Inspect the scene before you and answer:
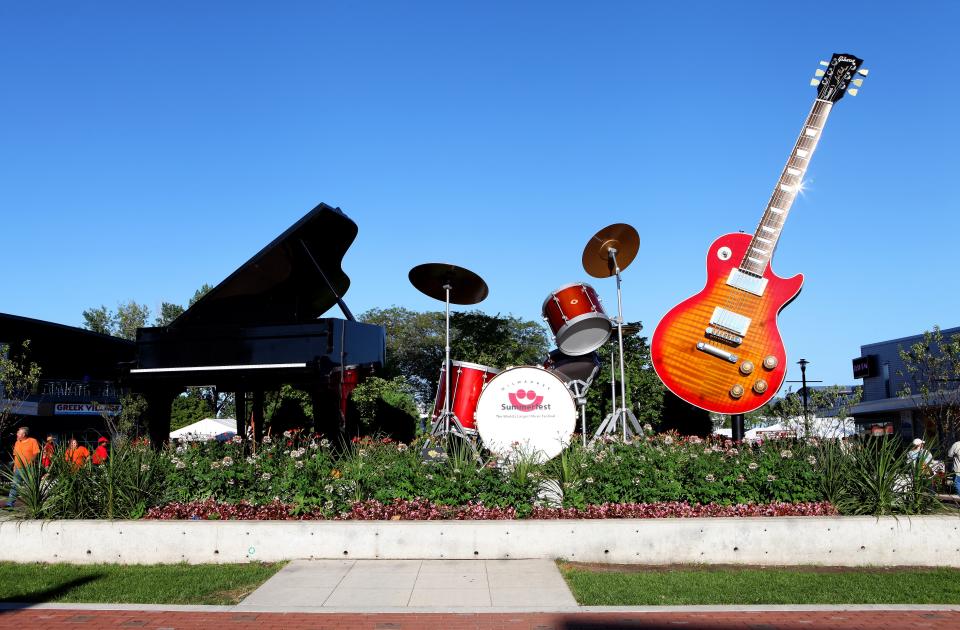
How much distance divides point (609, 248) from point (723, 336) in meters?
A: 2.86

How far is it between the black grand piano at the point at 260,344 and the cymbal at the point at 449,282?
217cm

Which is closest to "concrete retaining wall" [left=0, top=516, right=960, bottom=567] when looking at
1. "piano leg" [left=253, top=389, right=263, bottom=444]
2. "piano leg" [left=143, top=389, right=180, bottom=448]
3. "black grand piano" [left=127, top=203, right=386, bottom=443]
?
"black grand piano" [left=127, top=203, right=386, bottom=443]

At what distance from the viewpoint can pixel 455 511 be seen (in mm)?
9164

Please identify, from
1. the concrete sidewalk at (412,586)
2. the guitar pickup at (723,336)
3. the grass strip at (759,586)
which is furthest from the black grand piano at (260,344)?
the guitar pickup at (723,336)

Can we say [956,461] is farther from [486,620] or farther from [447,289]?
[486,620]

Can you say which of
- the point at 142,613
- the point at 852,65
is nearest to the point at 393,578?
the point at 142,613

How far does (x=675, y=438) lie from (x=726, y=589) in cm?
461

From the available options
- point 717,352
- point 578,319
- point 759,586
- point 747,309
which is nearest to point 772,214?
point 747,309

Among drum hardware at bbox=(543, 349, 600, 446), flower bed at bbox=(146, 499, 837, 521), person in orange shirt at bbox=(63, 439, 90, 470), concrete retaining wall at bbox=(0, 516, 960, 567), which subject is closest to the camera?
concrete retaining wall at bbox=(0, 516, 960, 567)

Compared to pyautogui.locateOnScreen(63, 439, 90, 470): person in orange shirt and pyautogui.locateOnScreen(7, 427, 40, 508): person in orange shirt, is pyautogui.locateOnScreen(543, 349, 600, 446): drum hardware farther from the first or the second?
pyautogui.locateOnScreen(7, 427, 40, 508): person in orange shirt

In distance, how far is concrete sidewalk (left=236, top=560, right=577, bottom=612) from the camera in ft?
21.9

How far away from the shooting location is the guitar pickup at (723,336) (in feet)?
45.6

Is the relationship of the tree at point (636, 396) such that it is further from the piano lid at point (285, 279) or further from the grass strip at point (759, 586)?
the grass strip at point (759, 586)

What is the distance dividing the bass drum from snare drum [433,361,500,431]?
89cm
